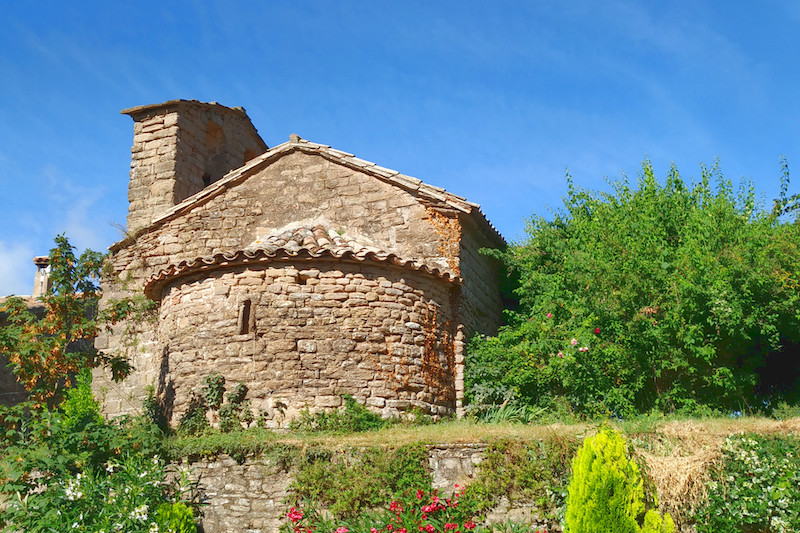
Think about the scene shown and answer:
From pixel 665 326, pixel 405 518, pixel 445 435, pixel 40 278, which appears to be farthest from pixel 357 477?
pixel 40 278

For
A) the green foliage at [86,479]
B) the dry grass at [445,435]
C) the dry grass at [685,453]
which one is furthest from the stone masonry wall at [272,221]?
the dry grass at [685,453]

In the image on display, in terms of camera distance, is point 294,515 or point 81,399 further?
point 81,399

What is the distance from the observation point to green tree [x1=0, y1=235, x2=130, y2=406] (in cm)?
1093

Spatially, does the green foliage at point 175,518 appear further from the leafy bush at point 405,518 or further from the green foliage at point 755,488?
the green foliage at point 755,488

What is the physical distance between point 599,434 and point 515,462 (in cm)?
113

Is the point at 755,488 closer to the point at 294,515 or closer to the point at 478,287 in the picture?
the point at 294,515

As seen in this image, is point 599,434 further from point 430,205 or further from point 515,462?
point 430,205

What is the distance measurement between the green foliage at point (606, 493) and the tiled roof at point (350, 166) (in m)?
6.14

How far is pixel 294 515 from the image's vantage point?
30.0 ft

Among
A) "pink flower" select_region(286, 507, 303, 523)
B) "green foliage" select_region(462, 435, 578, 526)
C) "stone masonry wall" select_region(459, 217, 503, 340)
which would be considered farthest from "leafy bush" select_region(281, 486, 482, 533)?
"stone masonry wall" select_region(459, 217, 503, 340)

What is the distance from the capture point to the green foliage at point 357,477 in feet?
30.0

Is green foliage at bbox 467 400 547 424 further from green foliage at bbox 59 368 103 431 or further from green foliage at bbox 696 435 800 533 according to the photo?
green foliage at bbox 59 368 103 431

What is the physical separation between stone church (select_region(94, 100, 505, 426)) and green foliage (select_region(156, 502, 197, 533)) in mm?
2090

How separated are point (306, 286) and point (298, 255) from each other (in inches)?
18.6
